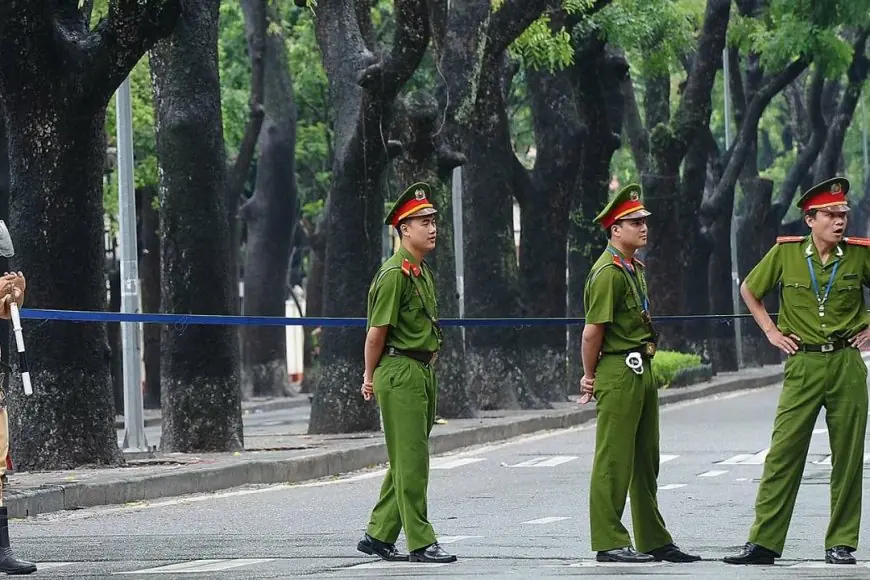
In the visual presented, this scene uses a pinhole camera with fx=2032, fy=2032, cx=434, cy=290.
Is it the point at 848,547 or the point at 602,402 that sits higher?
the point at 602,402

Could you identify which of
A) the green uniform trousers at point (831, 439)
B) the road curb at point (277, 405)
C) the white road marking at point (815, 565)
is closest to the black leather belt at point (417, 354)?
the green uniform trousers at point (831, 439)

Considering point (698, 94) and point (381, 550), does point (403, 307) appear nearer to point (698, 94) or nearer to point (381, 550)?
point (381, 550)

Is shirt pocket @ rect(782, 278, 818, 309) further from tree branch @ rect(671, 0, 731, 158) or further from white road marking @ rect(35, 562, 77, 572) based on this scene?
tree branch @ rect(671, 0, 731, 158)

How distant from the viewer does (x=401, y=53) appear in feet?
66.8

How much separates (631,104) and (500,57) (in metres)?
11.9

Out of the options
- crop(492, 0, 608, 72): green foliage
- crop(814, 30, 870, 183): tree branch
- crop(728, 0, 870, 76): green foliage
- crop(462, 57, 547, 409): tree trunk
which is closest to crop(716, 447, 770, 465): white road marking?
crop(462, 57, 547, 409): tree trunk

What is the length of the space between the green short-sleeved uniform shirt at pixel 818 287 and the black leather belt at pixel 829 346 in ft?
0.07

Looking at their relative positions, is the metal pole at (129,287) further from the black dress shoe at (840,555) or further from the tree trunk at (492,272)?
the black dress shoe at (840,555)

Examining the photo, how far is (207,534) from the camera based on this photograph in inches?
493

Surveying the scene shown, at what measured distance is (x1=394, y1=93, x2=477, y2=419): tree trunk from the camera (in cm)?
2259

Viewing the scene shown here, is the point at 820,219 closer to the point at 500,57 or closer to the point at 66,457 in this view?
the point at 66,457

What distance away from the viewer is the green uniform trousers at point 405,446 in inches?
411

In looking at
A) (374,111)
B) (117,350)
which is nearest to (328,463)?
(374,111)

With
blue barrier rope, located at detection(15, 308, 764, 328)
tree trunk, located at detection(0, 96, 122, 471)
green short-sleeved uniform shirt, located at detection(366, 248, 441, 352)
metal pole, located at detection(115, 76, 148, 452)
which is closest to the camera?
green short-sleeved uniform shirt, located at detection(366, 248, 441, 352)
